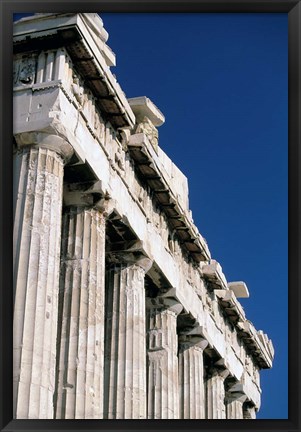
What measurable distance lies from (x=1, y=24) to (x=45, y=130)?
5.33 m

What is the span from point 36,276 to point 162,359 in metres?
9.61

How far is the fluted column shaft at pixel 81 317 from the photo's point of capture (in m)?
22.0

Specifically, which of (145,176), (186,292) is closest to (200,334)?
(186,292)

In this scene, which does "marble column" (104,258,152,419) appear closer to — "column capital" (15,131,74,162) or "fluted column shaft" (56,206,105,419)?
"fluted column shaft" (56,206,105,419)

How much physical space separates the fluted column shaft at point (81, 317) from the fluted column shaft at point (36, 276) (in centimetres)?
193

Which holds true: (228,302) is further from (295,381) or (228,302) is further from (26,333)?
(295,381)

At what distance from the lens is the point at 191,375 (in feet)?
106

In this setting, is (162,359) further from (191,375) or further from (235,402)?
(235,402)

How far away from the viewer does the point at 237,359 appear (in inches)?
1486

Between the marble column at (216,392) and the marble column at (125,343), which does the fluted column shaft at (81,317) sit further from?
the marble column at (216,392)

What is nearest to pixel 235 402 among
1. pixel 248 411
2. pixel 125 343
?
pixel 248 411

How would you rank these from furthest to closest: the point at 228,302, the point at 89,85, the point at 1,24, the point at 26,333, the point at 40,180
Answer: the point at 228,302, the point at 89,85, the point at 40,180, the point at 26,333, the point at 1,24

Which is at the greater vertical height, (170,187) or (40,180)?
(170,187)

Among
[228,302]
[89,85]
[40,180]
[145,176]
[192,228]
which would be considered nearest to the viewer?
[40,180]
